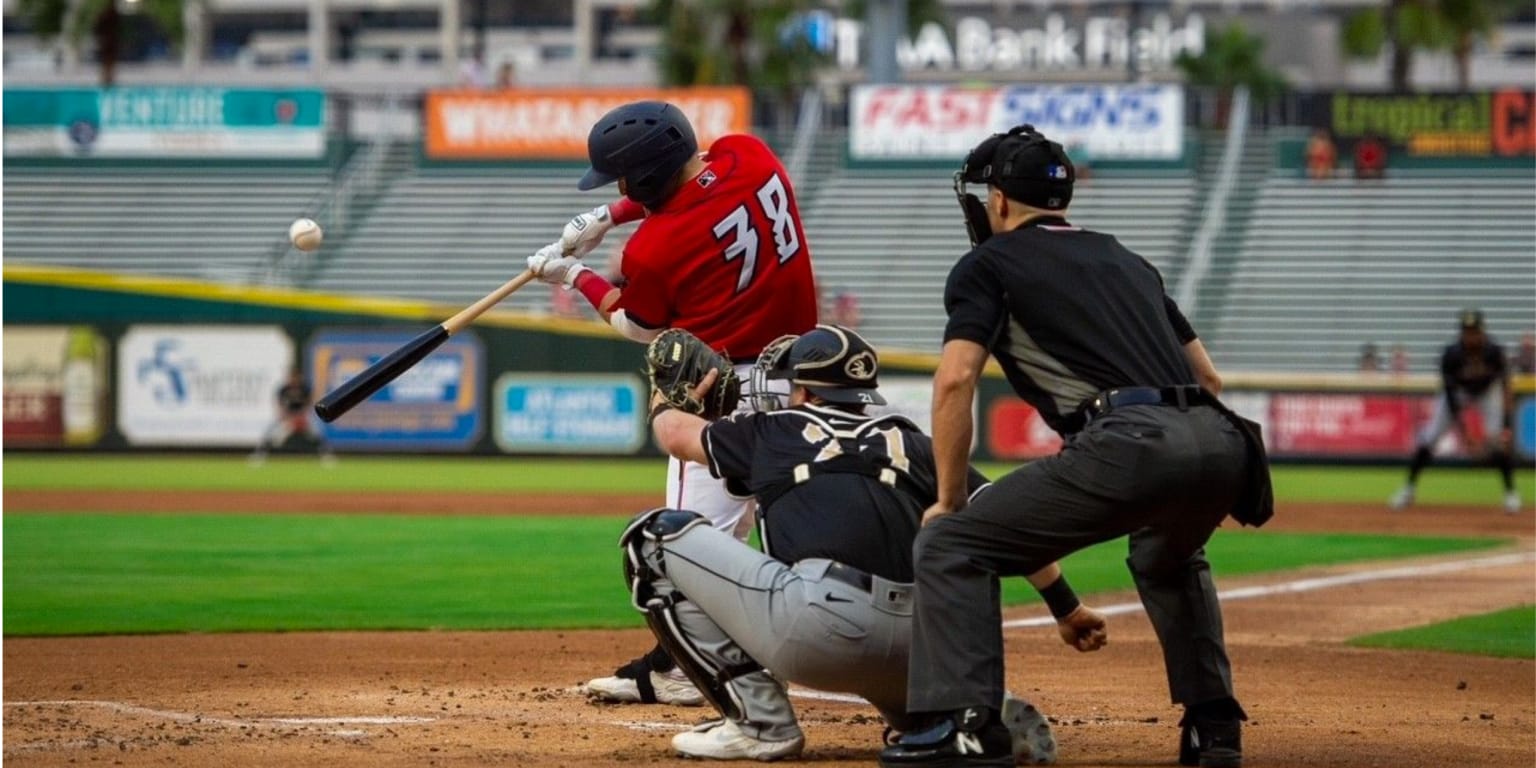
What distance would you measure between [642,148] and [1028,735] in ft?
8.56

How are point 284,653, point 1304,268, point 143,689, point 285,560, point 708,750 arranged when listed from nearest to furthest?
1. point 708,750
2. point 143,689
3. point 284,653
4. point 285,560
5. point 1304,268

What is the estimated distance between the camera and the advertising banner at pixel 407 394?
3172 centimetres

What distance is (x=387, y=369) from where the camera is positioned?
25.5ft

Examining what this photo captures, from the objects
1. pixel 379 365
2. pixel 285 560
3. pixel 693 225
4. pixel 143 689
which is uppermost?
pixel 693 225

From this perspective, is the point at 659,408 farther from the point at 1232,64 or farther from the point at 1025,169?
the point at 1232,64

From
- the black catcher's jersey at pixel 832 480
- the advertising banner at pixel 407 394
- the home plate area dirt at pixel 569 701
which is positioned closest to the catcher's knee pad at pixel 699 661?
the home plate area dirt at pixel 569 701

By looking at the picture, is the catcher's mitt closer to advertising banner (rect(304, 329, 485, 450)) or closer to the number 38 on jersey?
the number 38 on jersey

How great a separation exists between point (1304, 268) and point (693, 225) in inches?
1194

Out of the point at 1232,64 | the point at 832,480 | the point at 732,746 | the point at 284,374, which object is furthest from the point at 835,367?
the point at 1232,64

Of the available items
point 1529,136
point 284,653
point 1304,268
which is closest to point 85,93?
point 1304,268

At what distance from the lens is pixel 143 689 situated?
827 centimetres

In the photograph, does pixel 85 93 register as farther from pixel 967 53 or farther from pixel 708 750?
pixel 967 53

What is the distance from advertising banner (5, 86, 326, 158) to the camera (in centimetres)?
4062

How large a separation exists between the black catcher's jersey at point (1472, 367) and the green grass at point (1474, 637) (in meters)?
9.72
